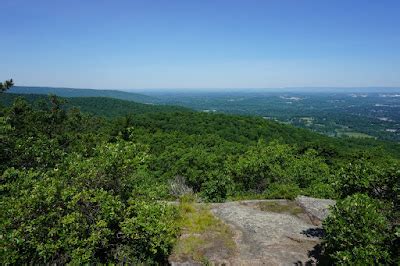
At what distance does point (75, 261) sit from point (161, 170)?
33.3 m

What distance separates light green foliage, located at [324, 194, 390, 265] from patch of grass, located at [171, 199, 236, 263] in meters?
3.63

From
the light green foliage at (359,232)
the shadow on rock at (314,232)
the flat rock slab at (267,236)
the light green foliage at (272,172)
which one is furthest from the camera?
the light green foliage at (272,172)

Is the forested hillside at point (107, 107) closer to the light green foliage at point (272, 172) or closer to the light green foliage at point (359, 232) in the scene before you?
the light green foliage at point (272, 172)

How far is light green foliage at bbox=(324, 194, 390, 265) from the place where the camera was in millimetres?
6238

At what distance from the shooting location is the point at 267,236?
10.5 m

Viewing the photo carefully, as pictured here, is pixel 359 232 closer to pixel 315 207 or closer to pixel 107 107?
pixel 315 207

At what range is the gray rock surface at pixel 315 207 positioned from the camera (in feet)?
40.0

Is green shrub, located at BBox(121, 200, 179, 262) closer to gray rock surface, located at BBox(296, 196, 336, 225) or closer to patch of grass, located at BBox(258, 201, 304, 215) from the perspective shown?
patch of grass, located at BBox(258, 201, 304, 215)

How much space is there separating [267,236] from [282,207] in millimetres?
3083

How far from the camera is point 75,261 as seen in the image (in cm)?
733

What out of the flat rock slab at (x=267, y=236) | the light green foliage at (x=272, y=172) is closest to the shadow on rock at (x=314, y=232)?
the flat rock slab at (x=267, y=236)

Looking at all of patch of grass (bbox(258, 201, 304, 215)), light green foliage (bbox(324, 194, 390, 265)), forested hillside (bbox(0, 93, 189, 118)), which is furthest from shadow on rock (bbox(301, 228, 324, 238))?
forested hillside (bbox(0, 93, 189, 118))

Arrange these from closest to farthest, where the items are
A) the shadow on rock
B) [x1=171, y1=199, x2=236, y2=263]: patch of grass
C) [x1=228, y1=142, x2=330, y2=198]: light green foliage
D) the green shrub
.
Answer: the green shrub
[x1=171, y1=199, x2=236, y2=263]: patch of grass
the shadow on rock
[x1=228, y1=142, x2=330, y2=198]: light green foliage

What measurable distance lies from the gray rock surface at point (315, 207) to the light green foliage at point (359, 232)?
4.84 meters
